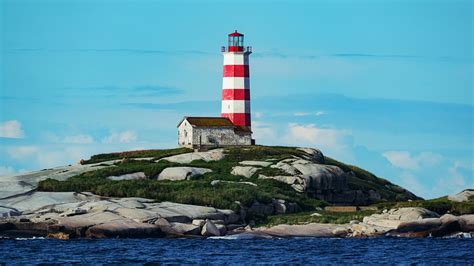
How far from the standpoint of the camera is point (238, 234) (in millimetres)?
59531

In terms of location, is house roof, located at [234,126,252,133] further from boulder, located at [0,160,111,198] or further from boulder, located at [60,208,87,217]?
boulder, located at [60,208,87,217]

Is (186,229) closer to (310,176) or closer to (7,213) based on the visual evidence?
(7,213)

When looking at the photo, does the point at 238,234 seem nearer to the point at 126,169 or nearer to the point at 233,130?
the point at 126,169

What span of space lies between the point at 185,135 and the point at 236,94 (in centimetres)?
565

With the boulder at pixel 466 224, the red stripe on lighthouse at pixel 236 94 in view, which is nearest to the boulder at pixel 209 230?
the boulder at pixel 466 224

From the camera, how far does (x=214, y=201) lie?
6600cm

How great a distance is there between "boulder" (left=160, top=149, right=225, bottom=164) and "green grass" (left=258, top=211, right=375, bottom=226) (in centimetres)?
1511

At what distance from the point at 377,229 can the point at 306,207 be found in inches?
452

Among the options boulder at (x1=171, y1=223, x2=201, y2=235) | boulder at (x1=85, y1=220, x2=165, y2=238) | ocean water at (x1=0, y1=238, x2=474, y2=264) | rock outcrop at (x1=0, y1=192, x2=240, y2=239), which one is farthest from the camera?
boulder at (x1=171, y1=223, x2=201, y2=235)

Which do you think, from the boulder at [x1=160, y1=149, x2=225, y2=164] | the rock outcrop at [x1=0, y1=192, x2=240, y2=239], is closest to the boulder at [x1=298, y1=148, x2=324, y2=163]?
the boulder at [x1=160, y1=149, x2=225, y2=164]

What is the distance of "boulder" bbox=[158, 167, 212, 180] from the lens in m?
75.9

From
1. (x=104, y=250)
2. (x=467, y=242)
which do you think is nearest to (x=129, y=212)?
(x=104, y=250)

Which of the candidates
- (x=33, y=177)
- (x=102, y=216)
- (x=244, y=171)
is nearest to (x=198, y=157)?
(x=244, y=171)

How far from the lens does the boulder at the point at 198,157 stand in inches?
3253
